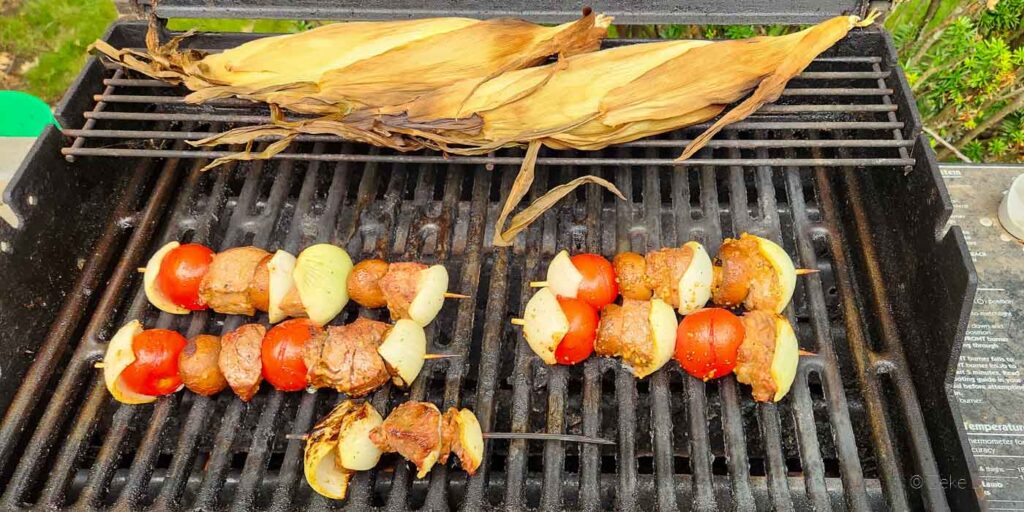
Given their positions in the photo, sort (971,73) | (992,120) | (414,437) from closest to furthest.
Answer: (414,437), (971,73), (992,120)

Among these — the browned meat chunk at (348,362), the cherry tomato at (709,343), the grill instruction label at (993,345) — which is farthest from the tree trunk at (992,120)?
the browned meat chunk at (348,362)

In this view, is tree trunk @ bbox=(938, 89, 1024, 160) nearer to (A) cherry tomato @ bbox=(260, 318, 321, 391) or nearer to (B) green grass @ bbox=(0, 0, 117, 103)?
(A) cherry tomato @ bbox=(260, 318, 321, 391)

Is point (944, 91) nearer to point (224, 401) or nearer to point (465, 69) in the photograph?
point (465, 69)

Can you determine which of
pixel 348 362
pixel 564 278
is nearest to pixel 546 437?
pixel 564 278

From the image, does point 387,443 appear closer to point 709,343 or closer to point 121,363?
point 121,363

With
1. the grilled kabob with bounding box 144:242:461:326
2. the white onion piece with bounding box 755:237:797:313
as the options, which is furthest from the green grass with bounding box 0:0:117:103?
the white onion piece with bounding box 755:237:797:313

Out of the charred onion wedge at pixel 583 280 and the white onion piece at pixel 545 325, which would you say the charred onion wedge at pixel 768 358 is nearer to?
the charred onion wedge at pixel 583 280
